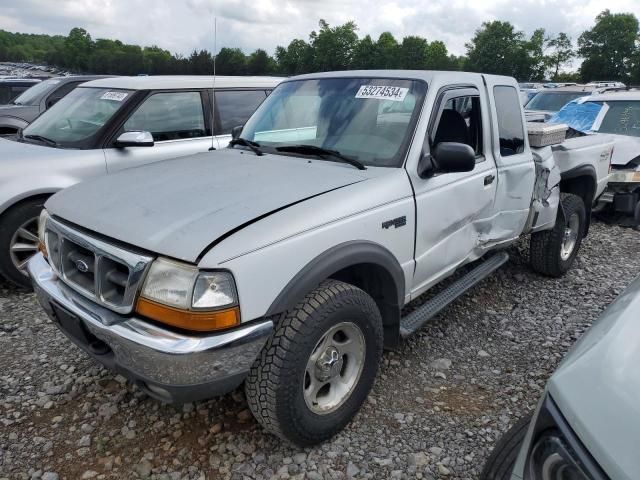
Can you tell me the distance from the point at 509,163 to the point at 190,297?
9.29 feet

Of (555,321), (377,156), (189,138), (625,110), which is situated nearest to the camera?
(377,156)

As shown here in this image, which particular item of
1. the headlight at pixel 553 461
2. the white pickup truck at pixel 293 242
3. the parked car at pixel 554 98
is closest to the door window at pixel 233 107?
the white pickup truck at pixel 293 242

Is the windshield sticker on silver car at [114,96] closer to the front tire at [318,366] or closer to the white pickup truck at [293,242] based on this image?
the white pickup truck at [293,242]

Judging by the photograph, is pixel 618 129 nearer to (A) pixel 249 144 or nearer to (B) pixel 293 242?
(A) pixel 249 144

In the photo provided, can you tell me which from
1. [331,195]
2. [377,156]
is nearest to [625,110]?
[377,156]

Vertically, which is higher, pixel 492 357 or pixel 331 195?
pixel 331 195

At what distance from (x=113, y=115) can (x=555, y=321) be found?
4467 mm

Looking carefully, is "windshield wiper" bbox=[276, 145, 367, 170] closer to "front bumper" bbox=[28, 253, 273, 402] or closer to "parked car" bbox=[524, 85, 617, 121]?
"front bumper" bbox=[28, 253, 273, 402]

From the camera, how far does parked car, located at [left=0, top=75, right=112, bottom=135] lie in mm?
8383

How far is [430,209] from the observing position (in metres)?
2.98

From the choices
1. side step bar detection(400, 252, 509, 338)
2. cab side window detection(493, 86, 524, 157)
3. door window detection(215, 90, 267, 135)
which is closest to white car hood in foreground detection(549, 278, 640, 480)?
side step bar detection(400, 252, 509, 338)

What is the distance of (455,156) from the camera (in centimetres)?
276

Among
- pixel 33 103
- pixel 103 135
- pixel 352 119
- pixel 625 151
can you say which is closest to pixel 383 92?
pixel 352 119

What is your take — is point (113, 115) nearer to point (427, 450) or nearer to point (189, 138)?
point (189, 138)
